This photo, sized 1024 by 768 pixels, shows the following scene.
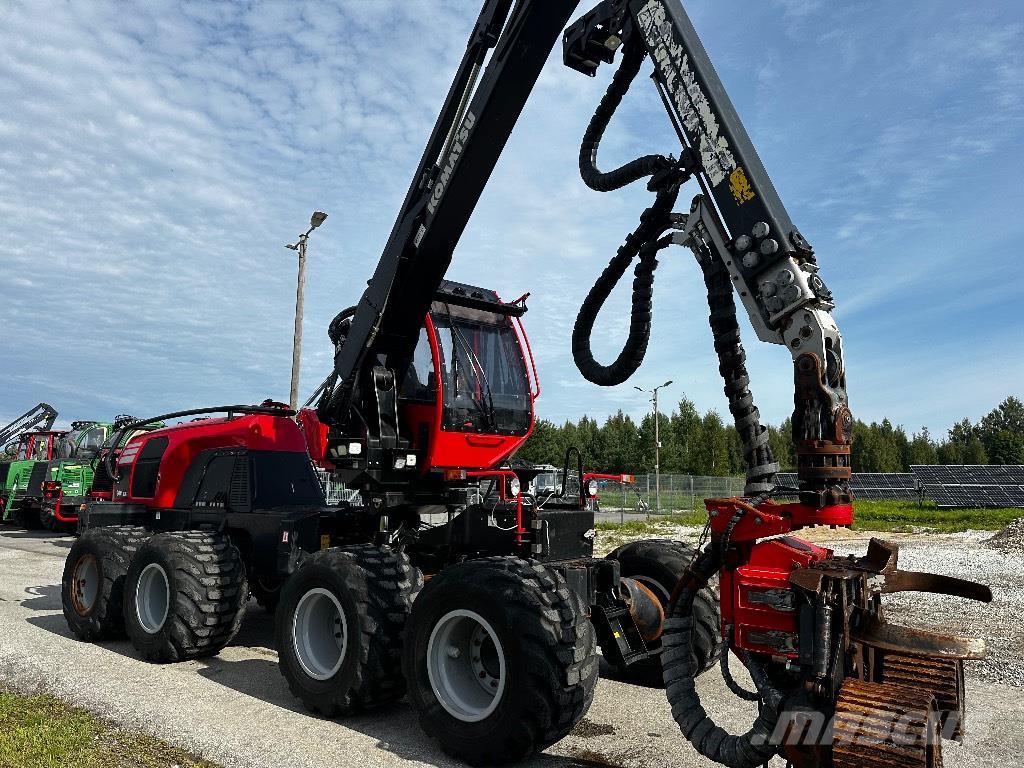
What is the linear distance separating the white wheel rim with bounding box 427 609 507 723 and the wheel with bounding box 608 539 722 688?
1.67 m

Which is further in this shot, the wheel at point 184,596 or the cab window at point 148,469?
the cab window at point 148,469

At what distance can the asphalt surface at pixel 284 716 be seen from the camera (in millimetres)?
4746

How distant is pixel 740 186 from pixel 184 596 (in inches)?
228

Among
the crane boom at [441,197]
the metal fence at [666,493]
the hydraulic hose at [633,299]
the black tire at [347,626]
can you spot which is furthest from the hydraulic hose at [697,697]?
the metal fence at [666,493]

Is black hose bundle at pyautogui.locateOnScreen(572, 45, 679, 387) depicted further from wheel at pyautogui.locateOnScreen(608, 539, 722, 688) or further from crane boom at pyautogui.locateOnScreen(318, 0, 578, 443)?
wheel at pyautogui.locateOnScreen(608, 539, 722, 688)

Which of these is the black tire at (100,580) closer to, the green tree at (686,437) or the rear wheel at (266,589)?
the rear wheel at (266,589)

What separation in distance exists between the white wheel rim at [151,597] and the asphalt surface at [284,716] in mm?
398

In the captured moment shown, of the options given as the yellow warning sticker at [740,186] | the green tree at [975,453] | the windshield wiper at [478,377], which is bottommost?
the windshield wiper at [478,377]

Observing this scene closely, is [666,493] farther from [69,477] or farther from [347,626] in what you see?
[347,626]

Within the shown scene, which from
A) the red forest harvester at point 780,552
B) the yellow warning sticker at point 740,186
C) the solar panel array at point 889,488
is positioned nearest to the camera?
the red forest harvester at point 780,552

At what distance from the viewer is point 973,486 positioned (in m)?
36.1

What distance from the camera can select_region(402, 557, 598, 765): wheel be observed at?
438 cm

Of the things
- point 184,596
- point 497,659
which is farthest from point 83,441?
point 497,659

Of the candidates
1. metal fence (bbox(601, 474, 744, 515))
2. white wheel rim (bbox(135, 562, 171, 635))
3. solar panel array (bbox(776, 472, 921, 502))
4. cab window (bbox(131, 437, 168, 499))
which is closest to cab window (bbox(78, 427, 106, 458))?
cab window (bbox(131, 437, 168, 499))
